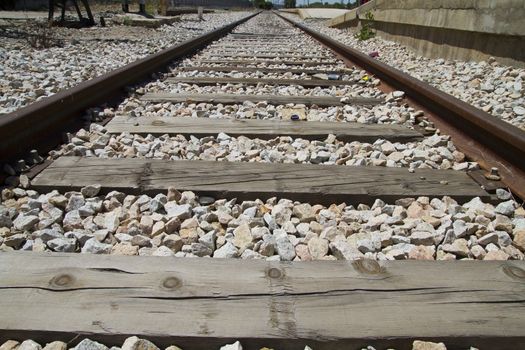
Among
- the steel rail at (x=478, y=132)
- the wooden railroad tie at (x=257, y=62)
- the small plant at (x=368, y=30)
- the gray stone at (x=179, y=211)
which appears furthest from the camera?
the small plant at (x=368, y=30)

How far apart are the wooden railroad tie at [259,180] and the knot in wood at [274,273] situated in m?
0.59

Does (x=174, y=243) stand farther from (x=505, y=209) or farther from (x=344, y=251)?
(x=505, y=209)

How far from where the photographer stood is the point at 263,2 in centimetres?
7069

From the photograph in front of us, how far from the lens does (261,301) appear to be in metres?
1.14

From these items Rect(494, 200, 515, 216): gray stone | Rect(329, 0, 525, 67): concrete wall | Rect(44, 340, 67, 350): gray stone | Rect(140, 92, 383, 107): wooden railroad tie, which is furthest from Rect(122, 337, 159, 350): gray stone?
Rect(329, 0, 525, 67): concrete wall

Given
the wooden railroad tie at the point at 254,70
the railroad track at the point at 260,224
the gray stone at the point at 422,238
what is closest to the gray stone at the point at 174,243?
the railroad track at the point at 260,224

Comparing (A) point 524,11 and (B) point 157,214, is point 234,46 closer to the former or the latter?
(A) point 524,11

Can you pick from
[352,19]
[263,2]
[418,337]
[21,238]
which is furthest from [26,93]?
[263,2]

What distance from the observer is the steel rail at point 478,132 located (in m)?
1.92

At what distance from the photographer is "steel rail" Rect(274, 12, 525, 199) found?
6.29 ft

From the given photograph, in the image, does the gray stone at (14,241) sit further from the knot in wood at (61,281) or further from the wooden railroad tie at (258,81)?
the wooden railroad tie at (258,81)

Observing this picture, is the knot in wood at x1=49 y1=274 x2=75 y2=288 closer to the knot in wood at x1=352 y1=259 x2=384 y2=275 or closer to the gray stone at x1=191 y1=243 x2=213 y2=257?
the gray stone at x1=191 y1=243 x2=213 y2=257

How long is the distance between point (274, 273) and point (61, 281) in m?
0.63

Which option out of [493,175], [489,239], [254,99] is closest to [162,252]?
[489,239]
